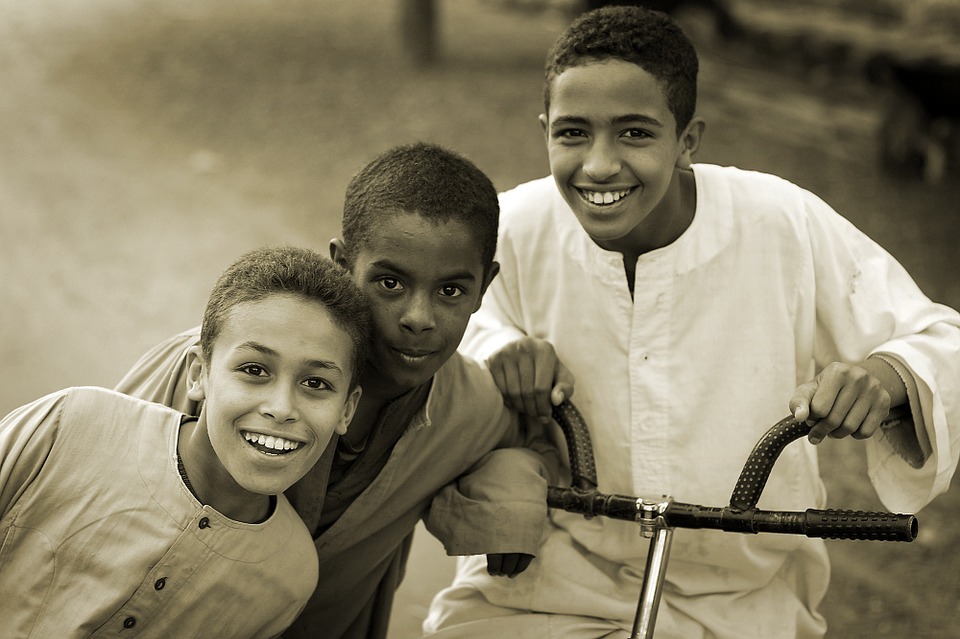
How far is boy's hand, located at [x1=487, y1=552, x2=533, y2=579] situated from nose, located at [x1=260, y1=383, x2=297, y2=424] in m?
0.72

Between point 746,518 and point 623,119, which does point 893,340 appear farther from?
point 623,119

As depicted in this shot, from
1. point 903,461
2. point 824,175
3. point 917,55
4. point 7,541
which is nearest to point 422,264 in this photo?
point 7,541

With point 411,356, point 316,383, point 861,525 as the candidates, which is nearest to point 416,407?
point 411,356

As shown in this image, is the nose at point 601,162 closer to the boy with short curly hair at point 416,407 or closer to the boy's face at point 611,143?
the boy's face at point 611,143

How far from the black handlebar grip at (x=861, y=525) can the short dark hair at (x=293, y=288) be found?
0.96 metres

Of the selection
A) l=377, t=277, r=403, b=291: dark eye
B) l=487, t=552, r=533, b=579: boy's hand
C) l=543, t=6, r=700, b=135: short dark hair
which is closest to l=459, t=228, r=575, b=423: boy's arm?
l=487, t=552, r=533, b=579: boy's hand

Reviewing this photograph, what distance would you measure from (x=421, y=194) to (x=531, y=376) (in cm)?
55

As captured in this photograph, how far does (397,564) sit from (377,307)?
2.90 feet

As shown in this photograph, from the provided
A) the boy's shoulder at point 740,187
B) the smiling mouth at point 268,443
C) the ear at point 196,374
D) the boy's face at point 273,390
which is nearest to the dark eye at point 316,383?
the boy's face at point 273,390

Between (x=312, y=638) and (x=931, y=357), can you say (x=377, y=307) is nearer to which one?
(x=312, y=638)

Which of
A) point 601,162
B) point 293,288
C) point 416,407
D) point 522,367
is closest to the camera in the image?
point 293,288

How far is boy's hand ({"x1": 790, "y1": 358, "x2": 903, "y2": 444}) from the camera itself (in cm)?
259

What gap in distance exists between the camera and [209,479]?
2541 mm

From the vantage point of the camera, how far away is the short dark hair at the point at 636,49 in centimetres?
286
